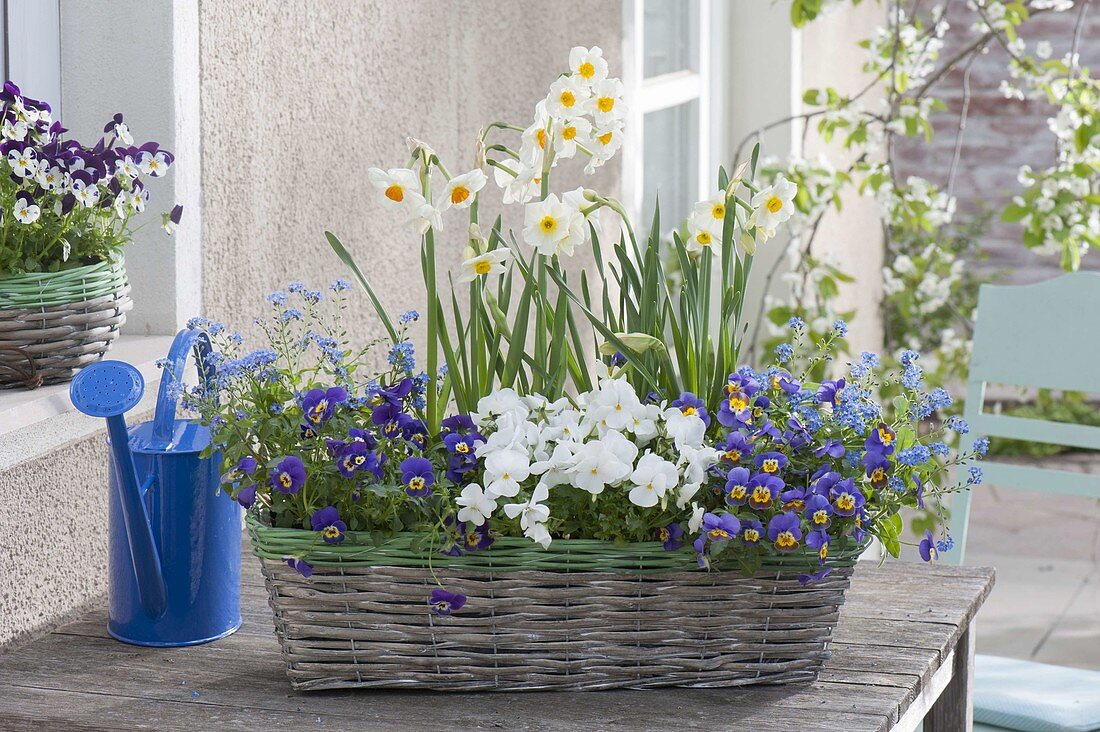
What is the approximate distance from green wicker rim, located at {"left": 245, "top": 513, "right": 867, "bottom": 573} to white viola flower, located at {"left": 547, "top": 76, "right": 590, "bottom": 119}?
1.09 feet

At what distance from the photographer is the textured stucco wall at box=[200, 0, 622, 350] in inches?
58.1

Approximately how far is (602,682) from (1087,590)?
3257 millimetres

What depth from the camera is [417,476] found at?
985mm

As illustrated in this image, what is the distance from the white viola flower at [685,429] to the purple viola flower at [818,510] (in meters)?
0.09

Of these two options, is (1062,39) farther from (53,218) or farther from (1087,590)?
(53,218)

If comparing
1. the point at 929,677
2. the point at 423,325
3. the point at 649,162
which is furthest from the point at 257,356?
the point at 649,162

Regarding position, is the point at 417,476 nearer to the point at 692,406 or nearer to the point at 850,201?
the point at 692,406

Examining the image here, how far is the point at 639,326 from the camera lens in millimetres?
1114

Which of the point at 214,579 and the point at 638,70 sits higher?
the point at 638,70

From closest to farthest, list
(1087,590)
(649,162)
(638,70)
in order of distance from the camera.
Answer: (638,70) < (649,162) < (1087,590)

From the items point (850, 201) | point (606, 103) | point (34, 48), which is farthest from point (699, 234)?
point (850, 201)

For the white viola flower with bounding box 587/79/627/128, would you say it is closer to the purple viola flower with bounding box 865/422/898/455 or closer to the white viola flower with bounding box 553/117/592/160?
the white viola flower with bounding box 553/117/592/160

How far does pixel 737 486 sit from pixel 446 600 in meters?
0.24

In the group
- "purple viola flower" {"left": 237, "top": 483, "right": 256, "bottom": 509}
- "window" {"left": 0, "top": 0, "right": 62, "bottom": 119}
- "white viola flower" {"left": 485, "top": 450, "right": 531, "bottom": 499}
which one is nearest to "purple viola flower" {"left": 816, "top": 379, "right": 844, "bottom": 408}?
"white viola flower" {"left": 485, "top": 450, "right": 531, "bottom": 499}
